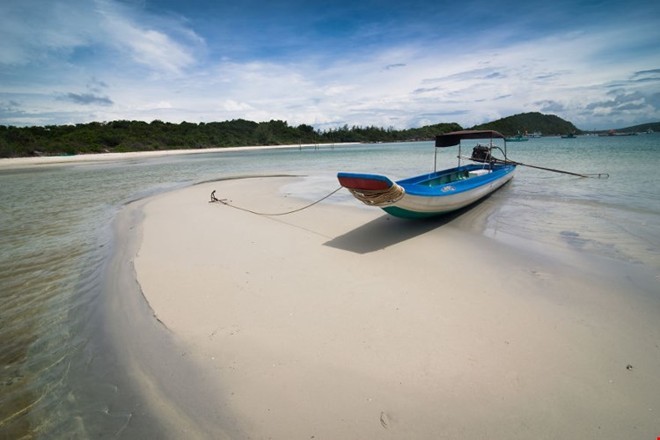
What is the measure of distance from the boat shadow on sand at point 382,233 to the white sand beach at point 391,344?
7.3 inches

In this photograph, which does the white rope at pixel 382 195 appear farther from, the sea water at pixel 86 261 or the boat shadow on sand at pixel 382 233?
the sea water at pixel 86 261

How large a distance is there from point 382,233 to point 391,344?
370 cm

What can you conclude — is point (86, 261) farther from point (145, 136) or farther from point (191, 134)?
point (191, 134)

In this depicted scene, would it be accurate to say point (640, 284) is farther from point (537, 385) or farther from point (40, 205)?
point (40, 205)

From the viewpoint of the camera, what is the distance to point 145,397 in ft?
8.23

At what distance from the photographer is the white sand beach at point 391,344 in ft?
7.34

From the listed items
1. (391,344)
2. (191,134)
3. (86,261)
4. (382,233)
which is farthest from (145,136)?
(391,344)

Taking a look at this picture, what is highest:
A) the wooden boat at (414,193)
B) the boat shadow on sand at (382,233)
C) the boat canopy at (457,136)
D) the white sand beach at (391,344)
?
the boat canopy at (457,136)

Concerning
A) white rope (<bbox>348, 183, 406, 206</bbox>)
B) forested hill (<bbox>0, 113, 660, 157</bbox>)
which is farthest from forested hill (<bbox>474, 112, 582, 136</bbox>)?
white rope (<bbox>348, 183, 406, 206</bbox>)

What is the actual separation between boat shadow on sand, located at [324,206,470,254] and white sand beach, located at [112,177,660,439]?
0.61 ft

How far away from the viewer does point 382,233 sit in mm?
6551

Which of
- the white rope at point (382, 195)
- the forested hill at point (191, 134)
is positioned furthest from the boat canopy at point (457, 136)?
the forested hill at point (191, 134)

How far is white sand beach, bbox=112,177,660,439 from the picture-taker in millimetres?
2238

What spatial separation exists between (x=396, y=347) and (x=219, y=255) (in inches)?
149
